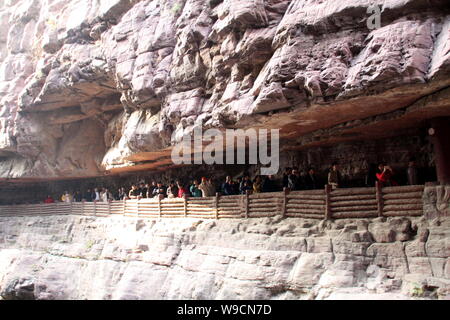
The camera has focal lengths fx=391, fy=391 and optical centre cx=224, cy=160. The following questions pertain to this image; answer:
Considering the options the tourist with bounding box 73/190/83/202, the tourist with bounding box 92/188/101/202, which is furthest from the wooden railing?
the tourist with bounding box 73/190/83/202

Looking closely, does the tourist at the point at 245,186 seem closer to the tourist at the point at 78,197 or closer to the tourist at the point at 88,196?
the tourist at the point at 88,196

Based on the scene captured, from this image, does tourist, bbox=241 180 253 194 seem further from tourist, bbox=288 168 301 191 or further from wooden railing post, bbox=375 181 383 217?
wooden railing post, bbox=375 181 383 217

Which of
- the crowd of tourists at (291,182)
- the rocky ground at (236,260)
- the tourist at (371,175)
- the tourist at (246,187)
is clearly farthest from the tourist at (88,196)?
the tourist at (371,175)

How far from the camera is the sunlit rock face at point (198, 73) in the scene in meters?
7.92

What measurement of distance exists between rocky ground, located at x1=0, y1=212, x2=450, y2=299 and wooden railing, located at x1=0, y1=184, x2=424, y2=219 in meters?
0.25

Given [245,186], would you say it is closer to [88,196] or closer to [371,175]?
[371,175]

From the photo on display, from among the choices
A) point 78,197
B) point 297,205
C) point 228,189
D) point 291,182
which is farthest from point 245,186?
point 78,197

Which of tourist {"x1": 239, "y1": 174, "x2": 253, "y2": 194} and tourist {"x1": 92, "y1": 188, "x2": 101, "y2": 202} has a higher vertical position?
tourist {"x1": 92, "y1": 188, "x2": 101, "y2": 202}

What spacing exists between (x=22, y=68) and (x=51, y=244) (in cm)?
1022

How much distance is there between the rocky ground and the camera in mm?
7625

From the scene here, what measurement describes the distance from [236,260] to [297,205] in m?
2.23

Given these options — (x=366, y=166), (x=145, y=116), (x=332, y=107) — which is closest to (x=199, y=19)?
(x=145, y=116)

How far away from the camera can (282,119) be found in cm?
1024

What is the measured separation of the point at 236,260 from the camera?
10547mm
